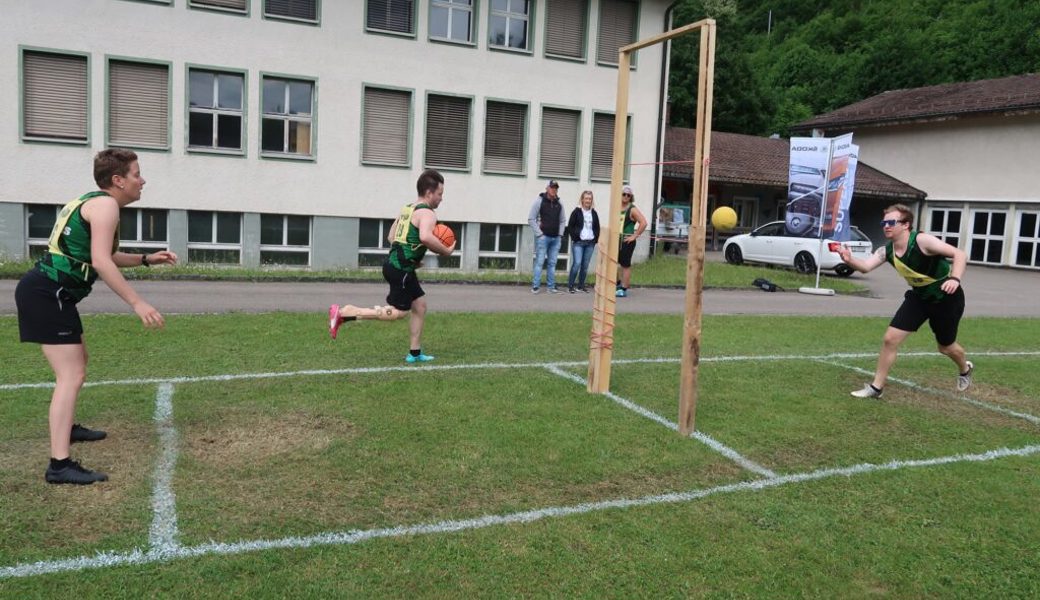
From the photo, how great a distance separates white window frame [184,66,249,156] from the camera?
67.8 ft

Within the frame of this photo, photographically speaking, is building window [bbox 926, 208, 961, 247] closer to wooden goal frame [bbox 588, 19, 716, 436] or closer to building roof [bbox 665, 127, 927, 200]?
building roof [bbox 665, 127, 927, 200]

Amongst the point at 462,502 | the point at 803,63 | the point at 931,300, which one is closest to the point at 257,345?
the point at 462,502

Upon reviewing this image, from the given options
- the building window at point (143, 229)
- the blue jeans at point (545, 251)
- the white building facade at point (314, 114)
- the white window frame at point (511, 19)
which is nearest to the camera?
the blue jeans at point (545, 251)

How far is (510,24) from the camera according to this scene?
24.2 m

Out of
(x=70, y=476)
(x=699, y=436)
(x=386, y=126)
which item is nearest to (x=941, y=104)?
(x=386, y=126)

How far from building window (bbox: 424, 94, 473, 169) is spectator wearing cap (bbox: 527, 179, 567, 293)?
7.43 m

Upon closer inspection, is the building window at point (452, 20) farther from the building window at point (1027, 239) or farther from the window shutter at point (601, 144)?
the building window at point (1027, 239)

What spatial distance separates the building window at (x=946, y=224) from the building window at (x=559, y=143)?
19.8 meters

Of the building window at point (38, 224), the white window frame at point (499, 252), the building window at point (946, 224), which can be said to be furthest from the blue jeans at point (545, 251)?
the building window at point (946, 224)

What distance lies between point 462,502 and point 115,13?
19128 millimetres

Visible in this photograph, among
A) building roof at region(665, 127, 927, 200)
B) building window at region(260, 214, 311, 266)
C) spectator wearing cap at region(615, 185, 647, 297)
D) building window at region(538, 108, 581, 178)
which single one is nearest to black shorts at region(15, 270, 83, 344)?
spectator wearing cap at region(615, 185, 647, 297)

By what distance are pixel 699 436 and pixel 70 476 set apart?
13.7 ft

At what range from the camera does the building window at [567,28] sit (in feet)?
80.4

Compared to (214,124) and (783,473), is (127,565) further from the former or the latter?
(214,124)
